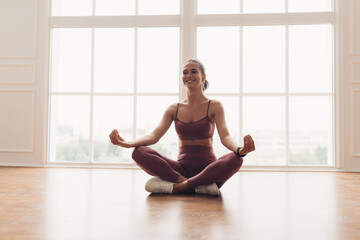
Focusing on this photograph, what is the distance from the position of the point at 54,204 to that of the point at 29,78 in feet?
7.90

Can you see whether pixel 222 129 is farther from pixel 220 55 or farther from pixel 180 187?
pixel 220 55

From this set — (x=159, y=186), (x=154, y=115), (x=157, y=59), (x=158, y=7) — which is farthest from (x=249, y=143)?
(x=158, y=7)

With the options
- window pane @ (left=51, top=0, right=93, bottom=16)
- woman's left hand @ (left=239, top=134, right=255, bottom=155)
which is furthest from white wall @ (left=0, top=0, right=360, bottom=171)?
woman's left hand @ (left=239, top=134, right=255, bottom=155)

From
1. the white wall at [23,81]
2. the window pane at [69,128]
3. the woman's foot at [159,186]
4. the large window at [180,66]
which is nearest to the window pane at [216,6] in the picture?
the large window at [180,66]

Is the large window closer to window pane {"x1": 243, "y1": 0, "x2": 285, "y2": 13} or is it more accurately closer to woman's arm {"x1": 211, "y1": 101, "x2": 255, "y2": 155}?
window pane {"x1": 243, "y1": 0, "x2": 285, "y2": 13}

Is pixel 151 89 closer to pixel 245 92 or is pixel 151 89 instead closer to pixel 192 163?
pixel 245 92

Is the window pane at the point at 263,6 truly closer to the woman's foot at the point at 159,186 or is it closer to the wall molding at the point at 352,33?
the wall molding at the point at 352,33

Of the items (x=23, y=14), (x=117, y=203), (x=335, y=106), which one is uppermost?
(x=23, y=14)

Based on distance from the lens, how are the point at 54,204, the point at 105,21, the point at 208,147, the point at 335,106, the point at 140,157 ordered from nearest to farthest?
the point at 54,204 → the point at 140,157 → the point at 208,147 → the point at 335,106 → the point at 105,21

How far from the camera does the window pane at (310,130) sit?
3.35 meters

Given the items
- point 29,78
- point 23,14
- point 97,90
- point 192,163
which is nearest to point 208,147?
point 192,163

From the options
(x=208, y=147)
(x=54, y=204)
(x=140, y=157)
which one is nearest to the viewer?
(x=54, y=204)

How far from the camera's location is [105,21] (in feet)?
11.5

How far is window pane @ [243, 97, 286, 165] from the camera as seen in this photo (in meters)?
3.37
